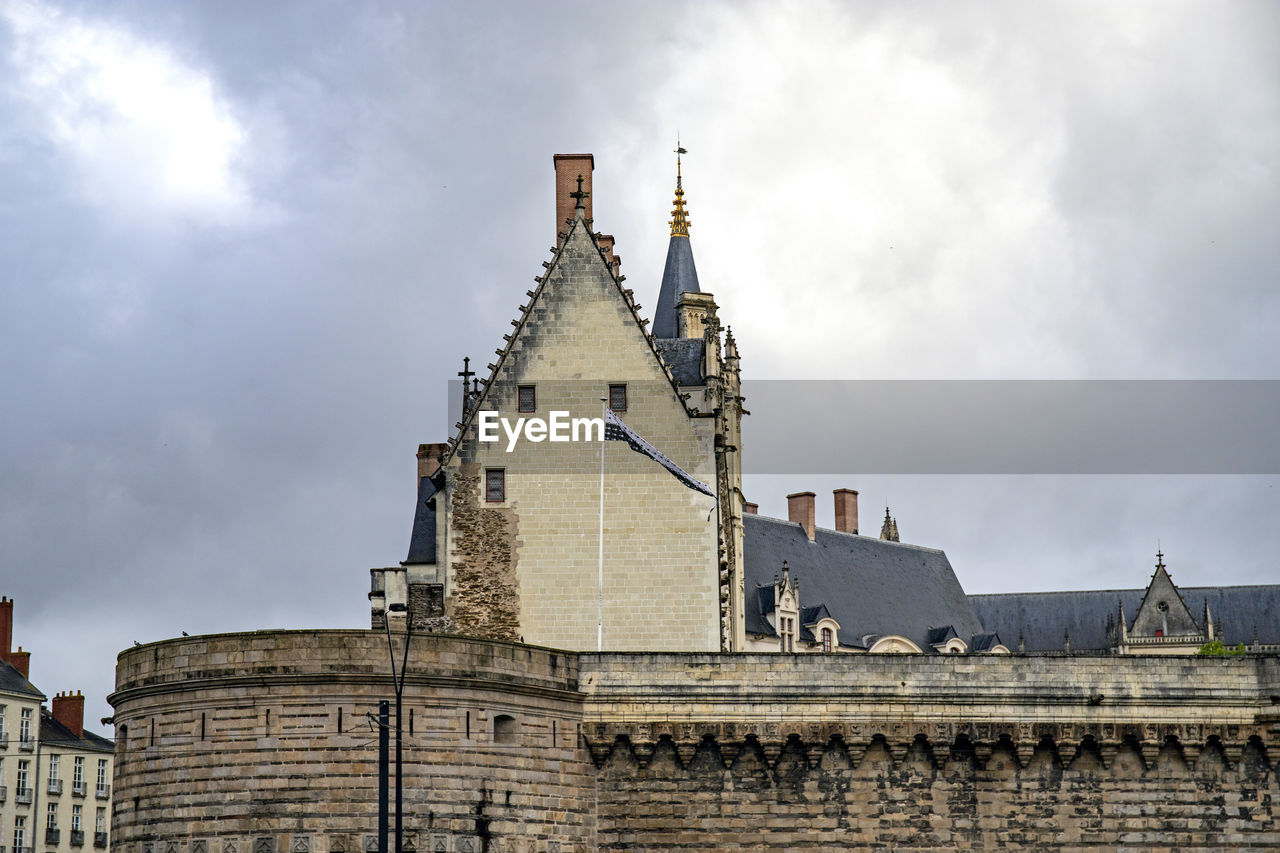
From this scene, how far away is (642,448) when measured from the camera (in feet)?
159

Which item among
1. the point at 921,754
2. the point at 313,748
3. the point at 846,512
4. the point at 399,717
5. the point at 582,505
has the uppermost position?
the point at 846,512

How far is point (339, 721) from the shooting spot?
116ft

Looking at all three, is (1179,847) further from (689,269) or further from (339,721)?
(689,269)

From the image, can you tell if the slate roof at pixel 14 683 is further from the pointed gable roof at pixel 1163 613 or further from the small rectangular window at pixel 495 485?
the pointed gable roof at pixel 1163 613

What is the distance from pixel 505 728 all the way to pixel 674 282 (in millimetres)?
38601

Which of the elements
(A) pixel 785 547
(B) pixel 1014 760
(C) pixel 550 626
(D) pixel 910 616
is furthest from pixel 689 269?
(B) pixel 1014 760

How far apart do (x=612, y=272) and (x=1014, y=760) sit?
1725 centimetres

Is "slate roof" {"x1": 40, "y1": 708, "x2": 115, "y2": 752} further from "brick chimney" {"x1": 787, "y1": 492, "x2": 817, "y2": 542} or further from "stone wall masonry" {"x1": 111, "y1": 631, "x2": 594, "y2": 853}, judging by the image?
"stone wall masonry" {"x1": 111, "y1": 631, "x2": 594, "y2": 853}

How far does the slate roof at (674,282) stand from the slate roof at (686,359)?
58.0 feet

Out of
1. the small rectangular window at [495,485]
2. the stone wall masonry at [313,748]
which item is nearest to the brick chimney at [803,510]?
the small rectangular window at [495,485]

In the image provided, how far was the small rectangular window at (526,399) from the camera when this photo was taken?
4947 cm

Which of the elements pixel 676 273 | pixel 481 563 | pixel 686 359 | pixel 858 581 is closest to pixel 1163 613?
pixel 858 581

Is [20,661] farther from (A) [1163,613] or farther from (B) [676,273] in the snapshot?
(A) [1163,613]

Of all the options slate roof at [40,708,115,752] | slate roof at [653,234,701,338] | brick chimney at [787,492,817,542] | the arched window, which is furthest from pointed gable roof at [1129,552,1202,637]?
the arched window
